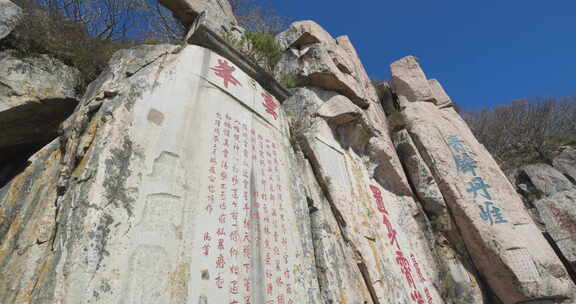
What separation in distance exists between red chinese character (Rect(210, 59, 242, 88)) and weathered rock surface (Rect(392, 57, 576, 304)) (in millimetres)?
4186

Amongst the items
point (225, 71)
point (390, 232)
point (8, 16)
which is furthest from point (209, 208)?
point (8, 16)

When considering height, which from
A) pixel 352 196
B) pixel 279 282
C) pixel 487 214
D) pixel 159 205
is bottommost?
pixel 279 282

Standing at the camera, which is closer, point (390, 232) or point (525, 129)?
point (390, 232)

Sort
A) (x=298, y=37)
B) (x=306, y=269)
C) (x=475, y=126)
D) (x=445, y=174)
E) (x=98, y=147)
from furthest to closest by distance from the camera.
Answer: (x=475, y=126), (x=298, y=37), (x=445, y=174), (x=306, y=269), (x=98, y=147)

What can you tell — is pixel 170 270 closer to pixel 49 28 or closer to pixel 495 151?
pixel 49 28

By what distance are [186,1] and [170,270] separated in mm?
4771

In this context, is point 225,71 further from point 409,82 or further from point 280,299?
point 409,82

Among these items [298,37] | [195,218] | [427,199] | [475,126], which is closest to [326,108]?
[298,37]

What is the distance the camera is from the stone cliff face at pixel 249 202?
185 cm

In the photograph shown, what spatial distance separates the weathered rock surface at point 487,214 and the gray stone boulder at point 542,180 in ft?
9.54

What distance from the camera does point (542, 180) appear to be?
823 cm

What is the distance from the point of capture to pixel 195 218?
6.96 ft

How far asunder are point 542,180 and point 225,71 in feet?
29.3

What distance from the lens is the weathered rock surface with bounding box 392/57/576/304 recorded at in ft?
14.5
